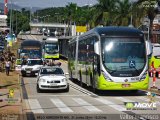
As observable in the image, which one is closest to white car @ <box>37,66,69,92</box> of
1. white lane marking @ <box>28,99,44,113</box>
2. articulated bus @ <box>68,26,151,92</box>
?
articulated bus @ <box>68,26,151,92</box>

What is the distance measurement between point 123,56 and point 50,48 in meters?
52.7

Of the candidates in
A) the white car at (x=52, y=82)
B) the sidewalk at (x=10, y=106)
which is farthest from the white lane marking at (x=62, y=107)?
the white car at (x=52, y=82)

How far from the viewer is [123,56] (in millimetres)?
25125

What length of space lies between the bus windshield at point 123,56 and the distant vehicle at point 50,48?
51.8 meters

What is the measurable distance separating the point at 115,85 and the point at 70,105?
4749 mm

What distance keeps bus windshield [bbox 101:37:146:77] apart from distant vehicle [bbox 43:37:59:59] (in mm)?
51790

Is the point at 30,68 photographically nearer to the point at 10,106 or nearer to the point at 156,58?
the point at 156,58

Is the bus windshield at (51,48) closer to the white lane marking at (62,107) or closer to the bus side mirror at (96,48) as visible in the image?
the bus side mirror at (96,48)

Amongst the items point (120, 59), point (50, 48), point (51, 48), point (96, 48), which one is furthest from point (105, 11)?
point (120, 59)

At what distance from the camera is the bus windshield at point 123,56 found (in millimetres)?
24906

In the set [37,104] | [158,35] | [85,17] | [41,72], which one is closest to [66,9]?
[85,17]

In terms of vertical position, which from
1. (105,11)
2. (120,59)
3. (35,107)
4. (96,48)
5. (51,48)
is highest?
(105,11)

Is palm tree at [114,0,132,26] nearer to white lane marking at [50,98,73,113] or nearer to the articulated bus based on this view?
the articulated bus

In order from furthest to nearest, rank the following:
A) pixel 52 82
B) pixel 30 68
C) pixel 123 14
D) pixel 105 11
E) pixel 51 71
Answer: pixel 105 11 → pixel 123 14 → pixel 30 68 → pixel 51 71 → pixel 52 82
